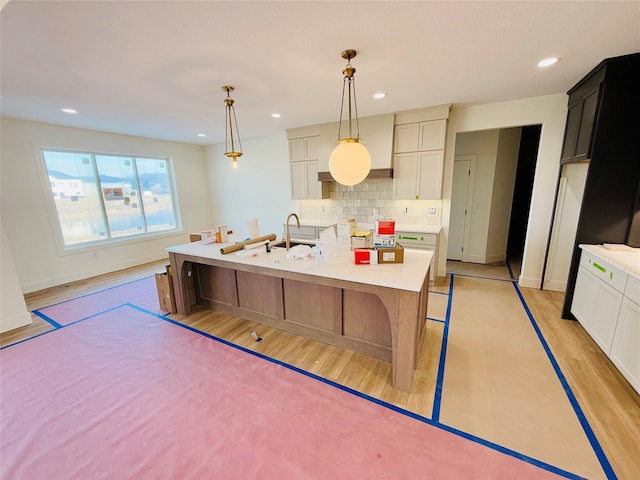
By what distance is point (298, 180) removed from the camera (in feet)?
15.9

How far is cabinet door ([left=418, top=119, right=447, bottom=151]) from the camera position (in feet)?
11.8

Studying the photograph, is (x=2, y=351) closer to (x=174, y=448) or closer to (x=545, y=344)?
(x=174, y=448)

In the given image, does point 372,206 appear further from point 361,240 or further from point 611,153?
point 611,153

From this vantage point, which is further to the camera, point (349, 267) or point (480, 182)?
point (480, 182)

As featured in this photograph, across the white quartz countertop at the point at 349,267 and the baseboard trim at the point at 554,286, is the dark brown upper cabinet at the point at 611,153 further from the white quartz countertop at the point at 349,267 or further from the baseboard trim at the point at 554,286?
the white quartz countertop at the point at 349,267

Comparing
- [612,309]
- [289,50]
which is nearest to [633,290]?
[612,309]

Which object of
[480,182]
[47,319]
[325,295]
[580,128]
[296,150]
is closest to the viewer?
[325,295]

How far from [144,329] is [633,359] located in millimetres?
4291

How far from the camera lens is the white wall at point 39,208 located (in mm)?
3709

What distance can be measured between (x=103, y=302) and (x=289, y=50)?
3953 millimetres

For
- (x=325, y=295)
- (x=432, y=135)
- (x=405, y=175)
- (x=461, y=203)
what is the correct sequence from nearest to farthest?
(x=325, y=295)
(x=432, y=135)
(x=405, y=175)
(x=461, y=203)

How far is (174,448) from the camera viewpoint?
1.53 meters

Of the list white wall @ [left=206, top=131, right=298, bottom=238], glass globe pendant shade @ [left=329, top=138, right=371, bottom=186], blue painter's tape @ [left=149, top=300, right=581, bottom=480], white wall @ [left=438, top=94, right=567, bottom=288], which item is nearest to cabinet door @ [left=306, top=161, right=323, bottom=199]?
white wall @ [left=206, top=131, right=298, bottom=238]

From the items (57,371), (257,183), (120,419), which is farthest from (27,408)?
(257,183)
